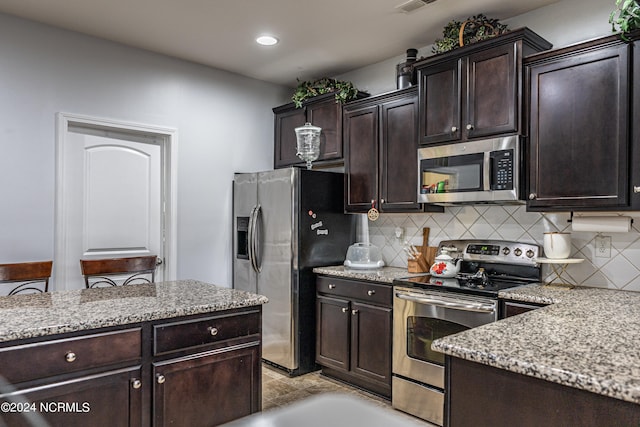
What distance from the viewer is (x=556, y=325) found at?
1.64 metres

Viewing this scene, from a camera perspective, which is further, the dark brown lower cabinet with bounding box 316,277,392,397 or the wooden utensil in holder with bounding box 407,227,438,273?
the wooden utensil in holder with bounding box 407,227,438,273

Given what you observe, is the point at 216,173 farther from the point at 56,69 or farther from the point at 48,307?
the point at 48,307

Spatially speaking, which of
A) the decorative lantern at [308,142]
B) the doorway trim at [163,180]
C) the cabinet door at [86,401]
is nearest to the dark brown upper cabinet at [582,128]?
the decorative lantern at [308,142]

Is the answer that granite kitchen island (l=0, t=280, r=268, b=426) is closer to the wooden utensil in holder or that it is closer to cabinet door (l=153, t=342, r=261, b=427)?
cabinet door (l=153, t=342, r=261, b=427)

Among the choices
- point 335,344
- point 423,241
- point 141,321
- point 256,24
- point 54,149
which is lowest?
point 335,344

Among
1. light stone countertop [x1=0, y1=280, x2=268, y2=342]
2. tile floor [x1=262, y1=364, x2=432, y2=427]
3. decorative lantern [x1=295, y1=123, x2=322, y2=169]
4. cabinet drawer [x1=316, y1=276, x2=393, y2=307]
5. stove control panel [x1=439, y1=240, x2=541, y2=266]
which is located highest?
decorative lantern [x1=295, y1=123, x2=322, y2=169]

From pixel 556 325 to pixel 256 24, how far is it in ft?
9.16

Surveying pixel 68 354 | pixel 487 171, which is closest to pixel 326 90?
pixel 487 171

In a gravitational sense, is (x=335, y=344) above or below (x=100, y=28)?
below

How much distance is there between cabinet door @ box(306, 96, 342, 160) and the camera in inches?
159

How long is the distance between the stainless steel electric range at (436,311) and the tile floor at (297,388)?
Result: 29cm

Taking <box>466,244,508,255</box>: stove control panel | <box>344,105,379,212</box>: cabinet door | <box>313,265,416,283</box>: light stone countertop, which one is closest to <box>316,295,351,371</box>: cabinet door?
<box>313,265,416,283</box>: light stone countertop

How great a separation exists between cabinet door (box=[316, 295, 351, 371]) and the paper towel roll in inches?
66.3

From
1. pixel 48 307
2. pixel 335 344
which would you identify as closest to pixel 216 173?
pixel 335 344
